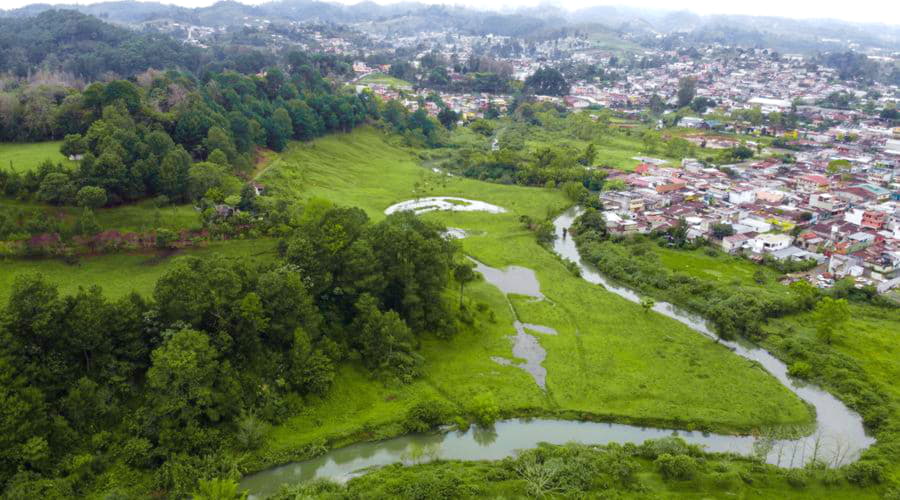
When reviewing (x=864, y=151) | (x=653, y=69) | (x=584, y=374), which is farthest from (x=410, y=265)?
(x=653, y=69)

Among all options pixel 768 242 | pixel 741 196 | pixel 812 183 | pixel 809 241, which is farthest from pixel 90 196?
pixel 812 183

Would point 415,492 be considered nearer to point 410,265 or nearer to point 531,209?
point 410,265

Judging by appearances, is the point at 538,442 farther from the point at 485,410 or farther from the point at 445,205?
the point at 445,205

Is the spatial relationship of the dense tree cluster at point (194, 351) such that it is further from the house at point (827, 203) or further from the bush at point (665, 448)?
the house at point (827, 203)

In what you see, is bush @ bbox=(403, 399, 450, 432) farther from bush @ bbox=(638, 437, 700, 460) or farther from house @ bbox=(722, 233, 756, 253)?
house @ bbox=(722, 233, 756, 253)

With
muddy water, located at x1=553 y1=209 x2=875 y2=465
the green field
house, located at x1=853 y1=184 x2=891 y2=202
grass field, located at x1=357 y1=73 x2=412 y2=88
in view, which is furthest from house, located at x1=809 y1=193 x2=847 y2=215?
grass field, located at x1=357 y1=73 x2=412 y2=88
